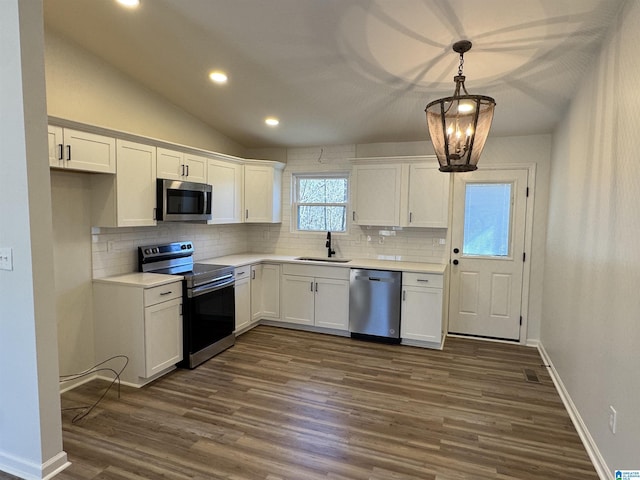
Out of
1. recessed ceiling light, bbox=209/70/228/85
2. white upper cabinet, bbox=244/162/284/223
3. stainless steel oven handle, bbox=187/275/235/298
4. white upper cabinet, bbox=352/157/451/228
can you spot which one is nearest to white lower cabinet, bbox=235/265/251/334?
stainless steel oven handle, bbox=187/275/235/298

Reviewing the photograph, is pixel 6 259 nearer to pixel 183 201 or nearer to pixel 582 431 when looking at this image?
pixel 183 201

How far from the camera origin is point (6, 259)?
2.03 metres

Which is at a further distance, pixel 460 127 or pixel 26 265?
pixel 26 265

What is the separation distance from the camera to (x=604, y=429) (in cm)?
214

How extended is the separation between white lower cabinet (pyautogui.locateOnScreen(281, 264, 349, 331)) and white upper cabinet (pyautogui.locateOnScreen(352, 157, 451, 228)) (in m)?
0.79

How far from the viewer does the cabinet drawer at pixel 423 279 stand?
158 inches

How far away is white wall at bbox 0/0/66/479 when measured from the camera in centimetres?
191

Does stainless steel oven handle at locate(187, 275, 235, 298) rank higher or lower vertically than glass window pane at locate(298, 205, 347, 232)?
lower

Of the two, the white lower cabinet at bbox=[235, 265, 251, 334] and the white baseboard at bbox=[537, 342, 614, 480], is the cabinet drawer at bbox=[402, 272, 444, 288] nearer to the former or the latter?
the white baseboard at bbox=[537, 342, 614, 480]

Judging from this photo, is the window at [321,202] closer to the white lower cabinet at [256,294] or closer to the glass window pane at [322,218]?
the glass window pane at [322,218]

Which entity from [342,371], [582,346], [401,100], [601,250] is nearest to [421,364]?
[342,371]

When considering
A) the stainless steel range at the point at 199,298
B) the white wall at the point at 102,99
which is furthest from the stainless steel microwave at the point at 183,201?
the white wall at the point at 102,99

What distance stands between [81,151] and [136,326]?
1.44m

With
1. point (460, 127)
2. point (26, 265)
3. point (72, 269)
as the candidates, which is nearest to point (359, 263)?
point (460, 127)
